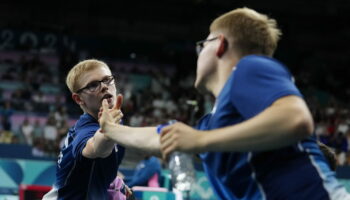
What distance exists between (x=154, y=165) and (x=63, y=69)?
11633mm

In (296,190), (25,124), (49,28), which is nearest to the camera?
(296,190)

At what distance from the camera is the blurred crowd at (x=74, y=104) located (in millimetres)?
15203

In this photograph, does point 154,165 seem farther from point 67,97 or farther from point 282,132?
point 67,97

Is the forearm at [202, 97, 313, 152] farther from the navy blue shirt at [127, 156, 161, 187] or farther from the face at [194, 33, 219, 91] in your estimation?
the navy blue shirt at [127, 156, 161, 187]

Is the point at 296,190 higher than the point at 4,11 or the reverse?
higher

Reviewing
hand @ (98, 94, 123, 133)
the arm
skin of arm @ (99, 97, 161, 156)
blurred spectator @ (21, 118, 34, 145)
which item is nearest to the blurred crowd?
blurred spectator @ (21, 118, 34, 145)

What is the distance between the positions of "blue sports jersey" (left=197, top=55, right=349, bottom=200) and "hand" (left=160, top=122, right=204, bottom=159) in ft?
0.67

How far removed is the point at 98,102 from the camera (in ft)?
11.8

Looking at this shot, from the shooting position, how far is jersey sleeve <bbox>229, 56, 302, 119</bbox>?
2041mm

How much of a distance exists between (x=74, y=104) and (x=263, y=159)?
16.8 metres

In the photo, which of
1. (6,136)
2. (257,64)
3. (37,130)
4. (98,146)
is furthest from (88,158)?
(37,130)

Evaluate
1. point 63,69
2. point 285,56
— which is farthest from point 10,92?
point 285,56

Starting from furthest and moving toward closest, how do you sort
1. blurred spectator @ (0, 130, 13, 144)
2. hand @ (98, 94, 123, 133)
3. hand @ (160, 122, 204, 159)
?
1. blurred spectator @ (0, 130, 13, 144)
2. hand @ (98, 94, 123, 133)
3. hand @ (160, 122, 204, 159)

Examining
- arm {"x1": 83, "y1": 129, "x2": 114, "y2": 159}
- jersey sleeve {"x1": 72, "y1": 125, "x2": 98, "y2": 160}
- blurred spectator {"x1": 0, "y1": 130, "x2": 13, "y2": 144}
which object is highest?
arm {"x1": 83, "y1": 129, "x2": 114, "y2": 159}
